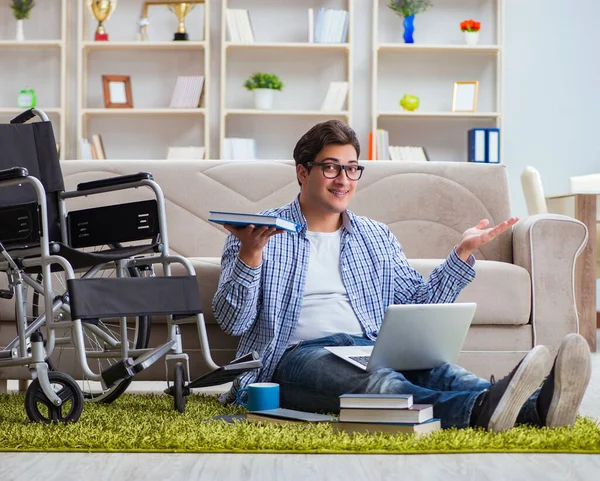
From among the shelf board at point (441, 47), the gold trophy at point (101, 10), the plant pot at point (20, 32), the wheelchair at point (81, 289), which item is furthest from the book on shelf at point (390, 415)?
the plant pot at point (20, 32)

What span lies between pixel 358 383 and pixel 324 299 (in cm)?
39

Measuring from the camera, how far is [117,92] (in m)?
5.66

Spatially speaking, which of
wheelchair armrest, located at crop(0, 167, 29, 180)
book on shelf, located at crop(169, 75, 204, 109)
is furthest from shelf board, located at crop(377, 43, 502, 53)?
wheelchair armrest, located at crop(0, 167, 29, 180)

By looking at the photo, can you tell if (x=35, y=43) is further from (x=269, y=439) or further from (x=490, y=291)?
(x=269, y=439)

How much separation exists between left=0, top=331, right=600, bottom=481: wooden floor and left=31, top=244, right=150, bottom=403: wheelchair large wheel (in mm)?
739

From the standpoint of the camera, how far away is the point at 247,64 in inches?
227

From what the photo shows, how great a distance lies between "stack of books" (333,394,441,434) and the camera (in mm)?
1790

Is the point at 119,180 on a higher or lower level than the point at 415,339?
higher

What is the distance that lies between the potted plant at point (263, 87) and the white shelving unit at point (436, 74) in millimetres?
672

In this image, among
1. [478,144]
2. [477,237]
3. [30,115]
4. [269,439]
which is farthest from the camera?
[478,144]

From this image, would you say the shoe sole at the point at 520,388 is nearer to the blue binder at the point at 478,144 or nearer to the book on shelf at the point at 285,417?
the book on shelf at the point at 285,417

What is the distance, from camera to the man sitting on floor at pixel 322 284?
6.78 ft

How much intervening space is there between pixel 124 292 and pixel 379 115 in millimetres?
3645
